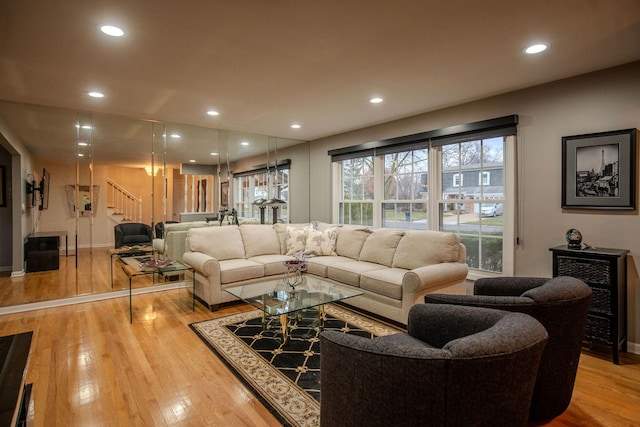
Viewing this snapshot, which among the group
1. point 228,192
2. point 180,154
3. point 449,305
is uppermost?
point 180,154

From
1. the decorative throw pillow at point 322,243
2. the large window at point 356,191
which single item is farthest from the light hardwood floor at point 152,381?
the large window at point 356,191

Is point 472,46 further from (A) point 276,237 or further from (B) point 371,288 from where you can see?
(A) point 276,237

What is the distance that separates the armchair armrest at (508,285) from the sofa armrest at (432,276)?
795mm

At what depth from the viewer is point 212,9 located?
204 cm

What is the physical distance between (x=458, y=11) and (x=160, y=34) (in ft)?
6.49

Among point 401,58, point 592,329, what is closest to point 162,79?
point 401,58

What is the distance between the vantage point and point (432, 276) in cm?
330

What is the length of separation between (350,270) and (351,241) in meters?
0.80

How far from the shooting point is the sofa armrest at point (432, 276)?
126 inches

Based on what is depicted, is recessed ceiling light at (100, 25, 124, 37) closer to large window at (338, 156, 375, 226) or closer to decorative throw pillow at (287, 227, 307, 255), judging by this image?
decorative throw pillow at (287, 227, 307, 255)

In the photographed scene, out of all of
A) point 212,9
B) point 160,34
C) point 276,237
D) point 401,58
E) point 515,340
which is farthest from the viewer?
point 276,237

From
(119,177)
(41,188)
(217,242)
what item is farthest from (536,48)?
(41,188)

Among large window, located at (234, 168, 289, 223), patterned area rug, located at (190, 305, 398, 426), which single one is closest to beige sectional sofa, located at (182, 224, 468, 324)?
patterned area rug, located at (190, 305, 398, 426)

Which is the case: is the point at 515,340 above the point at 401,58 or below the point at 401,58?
below
